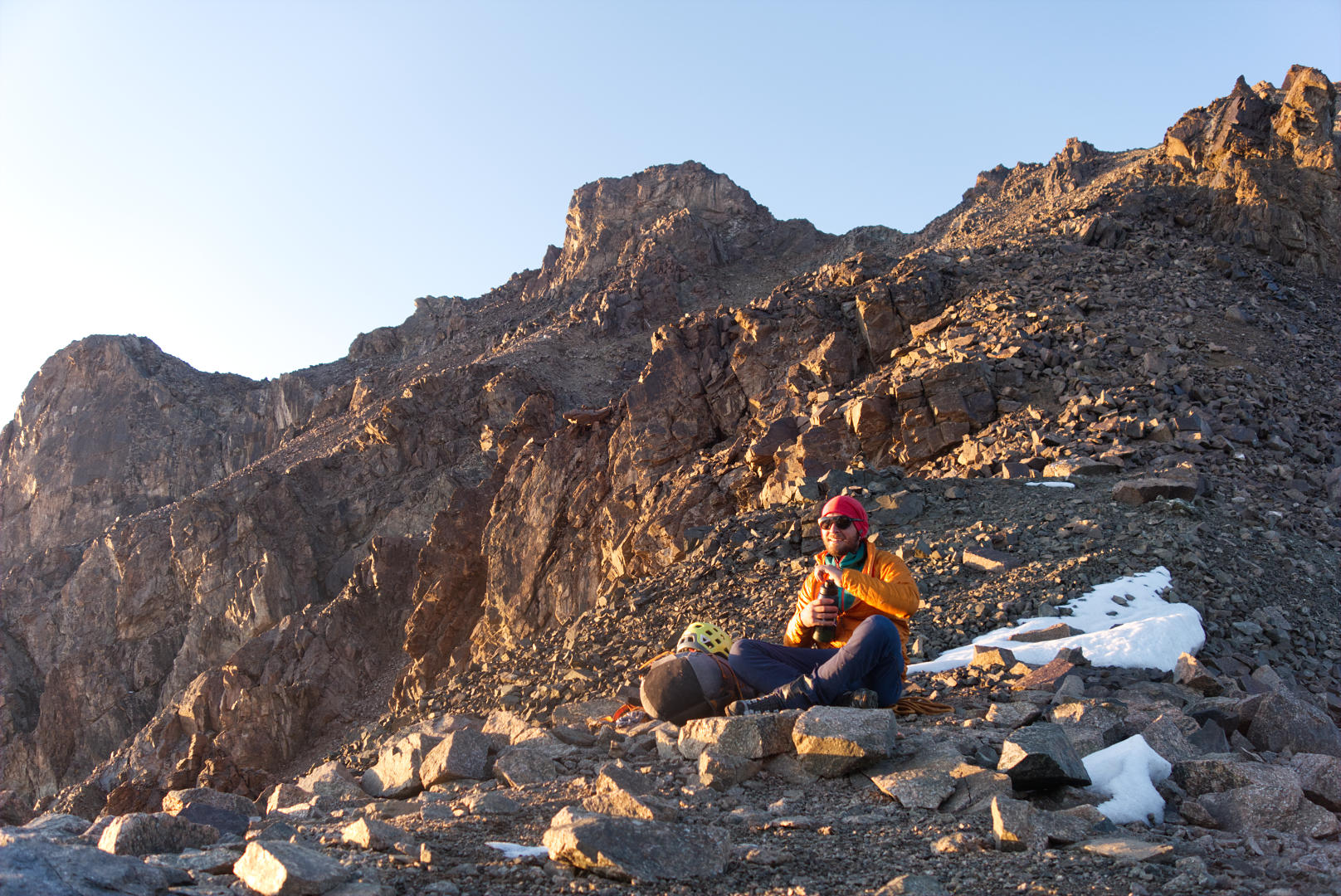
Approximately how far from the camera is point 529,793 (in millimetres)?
5246

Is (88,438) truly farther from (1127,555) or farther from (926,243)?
(1127,555)

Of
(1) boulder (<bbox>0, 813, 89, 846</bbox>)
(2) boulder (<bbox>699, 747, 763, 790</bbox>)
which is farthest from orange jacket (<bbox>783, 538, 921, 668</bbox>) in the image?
(1) boulder (<bbox>0, 813, 89, 846</bbox>)

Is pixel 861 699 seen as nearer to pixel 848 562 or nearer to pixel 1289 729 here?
pixel 848 562

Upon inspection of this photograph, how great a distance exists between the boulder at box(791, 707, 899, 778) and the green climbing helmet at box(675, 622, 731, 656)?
3.97 feet

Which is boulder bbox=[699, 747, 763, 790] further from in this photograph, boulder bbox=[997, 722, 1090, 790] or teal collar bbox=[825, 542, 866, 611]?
teal collar bbox=[825, 542, 866, 611]

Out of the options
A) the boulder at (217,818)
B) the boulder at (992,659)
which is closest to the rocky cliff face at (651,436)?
the boulder at (992,659)

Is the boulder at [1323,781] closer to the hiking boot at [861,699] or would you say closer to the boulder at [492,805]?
the hiking boot at [861,699]

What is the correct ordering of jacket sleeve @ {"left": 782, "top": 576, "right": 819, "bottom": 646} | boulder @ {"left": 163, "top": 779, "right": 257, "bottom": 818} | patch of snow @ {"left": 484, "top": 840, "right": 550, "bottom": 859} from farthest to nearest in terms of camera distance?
jacket sleeve @ {"left": 782, "top": 576, "right": 819, "bottom": 646}, boulder @ {"left": 163, "top": 779, "right": 257, "bottom": 818}, patch of snow @ {"left": 484, "top": 840, "right": 550, "bottom": 859}

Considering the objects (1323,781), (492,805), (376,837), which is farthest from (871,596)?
(376,837)

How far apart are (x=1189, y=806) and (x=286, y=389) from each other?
62.4m

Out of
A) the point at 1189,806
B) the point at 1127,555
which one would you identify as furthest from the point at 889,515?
the point at 1189,806

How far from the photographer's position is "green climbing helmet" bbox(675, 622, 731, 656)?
20.7 feet

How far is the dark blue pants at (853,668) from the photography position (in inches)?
225

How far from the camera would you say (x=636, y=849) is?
12.5 feet
